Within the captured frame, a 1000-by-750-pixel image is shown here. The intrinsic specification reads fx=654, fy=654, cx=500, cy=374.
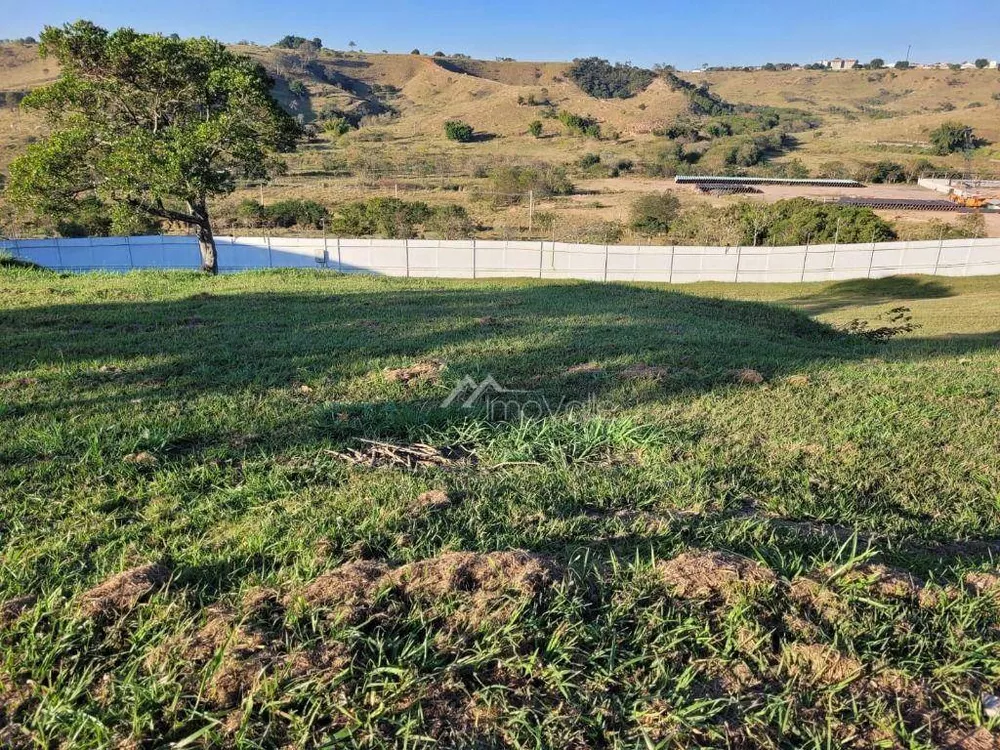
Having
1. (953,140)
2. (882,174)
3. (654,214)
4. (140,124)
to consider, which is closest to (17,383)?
(140,124)

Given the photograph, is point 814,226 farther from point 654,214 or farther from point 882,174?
point 882,174

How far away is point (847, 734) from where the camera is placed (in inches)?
63.9

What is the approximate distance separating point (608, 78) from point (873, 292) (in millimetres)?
78428

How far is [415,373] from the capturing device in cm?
487

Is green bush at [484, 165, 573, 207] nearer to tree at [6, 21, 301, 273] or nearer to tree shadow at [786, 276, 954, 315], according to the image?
tree shadow at [786, 276, 954, 315]

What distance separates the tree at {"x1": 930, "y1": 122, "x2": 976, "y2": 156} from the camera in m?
55.0

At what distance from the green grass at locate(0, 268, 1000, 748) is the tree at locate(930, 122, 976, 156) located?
208 feet

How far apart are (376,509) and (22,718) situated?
1.28 m

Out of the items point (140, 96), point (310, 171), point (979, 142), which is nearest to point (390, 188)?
point (310, 171)

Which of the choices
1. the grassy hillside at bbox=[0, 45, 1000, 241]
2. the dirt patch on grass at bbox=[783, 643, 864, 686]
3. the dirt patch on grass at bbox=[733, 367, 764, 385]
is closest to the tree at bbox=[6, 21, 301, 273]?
the grassy hillside at bbox=[0, 45, 1000, 241]

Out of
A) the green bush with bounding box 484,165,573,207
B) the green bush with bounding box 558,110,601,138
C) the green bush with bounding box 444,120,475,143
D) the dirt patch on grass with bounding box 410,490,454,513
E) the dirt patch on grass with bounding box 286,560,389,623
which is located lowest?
the dirt patch on grass with bounding box 410,490,454,513

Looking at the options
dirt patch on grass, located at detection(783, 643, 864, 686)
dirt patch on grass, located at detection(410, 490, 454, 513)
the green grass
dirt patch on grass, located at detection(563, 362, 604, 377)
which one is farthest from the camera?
dirt patch on grass, located at detection(563, 362, 604, 377)

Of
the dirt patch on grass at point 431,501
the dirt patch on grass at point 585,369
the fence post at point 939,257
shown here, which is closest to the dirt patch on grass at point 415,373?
the dirt patch on grass at point 585,369
